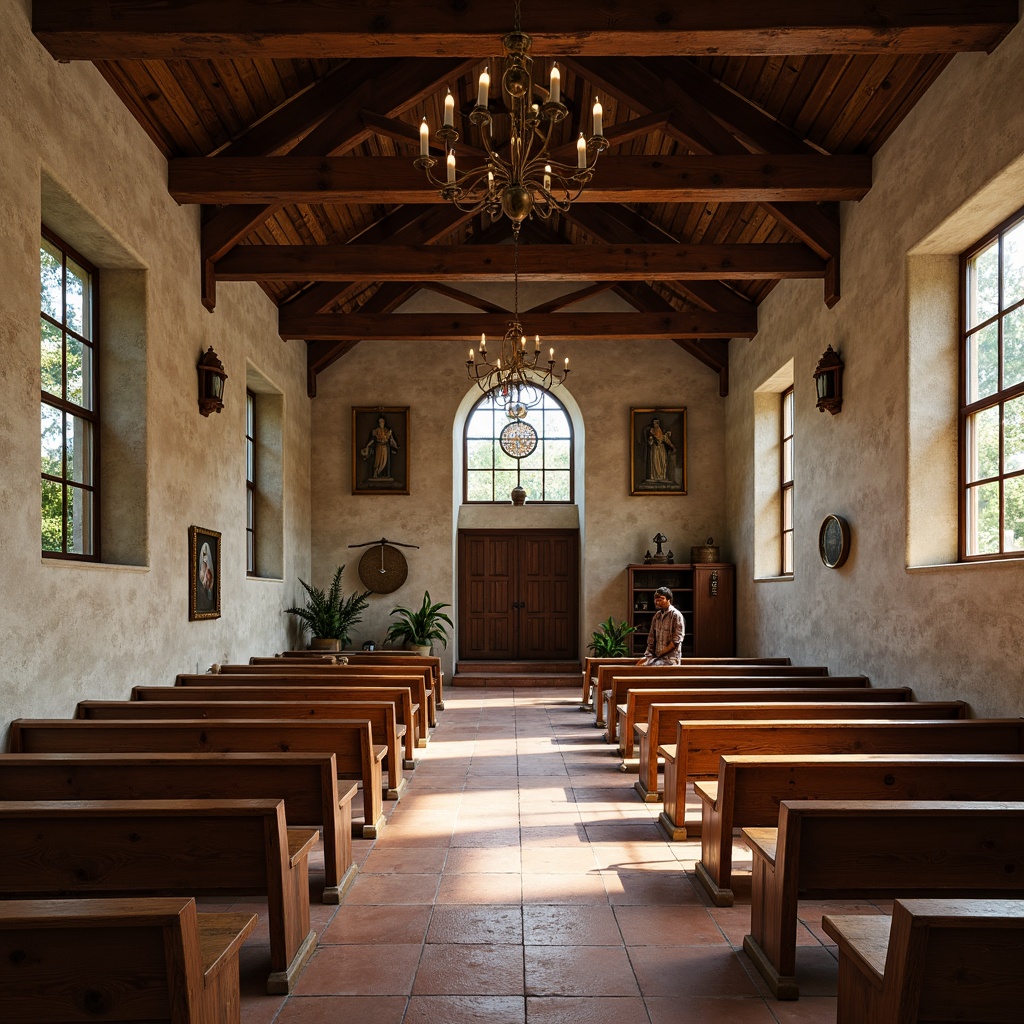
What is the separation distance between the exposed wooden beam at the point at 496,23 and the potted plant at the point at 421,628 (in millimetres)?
7924

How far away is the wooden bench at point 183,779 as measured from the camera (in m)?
3.63

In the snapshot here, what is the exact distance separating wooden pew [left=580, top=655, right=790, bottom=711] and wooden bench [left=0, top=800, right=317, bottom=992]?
5.48 metres

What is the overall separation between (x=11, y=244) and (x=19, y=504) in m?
1.27

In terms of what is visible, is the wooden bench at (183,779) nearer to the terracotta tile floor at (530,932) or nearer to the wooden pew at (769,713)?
the terracotta tile floor at (530,932)

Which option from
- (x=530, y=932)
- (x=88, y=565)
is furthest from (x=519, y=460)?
(x=530, y=932)

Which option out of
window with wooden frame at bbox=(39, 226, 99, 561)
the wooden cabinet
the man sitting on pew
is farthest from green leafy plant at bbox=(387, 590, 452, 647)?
window with wooden frame at bbox=(39, 226, 99, 561)

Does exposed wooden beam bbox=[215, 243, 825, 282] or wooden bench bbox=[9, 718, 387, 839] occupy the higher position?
exposed wooden beam bbox=[215, 243, 825, 282]

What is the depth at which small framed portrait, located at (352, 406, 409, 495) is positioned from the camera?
12828 mm

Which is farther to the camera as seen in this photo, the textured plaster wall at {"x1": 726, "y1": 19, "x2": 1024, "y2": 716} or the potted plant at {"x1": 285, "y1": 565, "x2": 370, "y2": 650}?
the potted plant at {"x1": 285, "y1": 565, "x2": 370, "y2": 650}

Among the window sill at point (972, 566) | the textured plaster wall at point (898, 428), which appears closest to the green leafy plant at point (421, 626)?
the textured plaster wall at point (898, 428)

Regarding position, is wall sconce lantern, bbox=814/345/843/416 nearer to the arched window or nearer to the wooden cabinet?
the wooden cabinet

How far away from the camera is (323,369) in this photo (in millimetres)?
12891

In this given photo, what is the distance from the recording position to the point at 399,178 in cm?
682

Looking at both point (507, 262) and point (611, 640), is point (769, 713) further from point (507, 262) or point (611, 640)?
point (611, 640)
